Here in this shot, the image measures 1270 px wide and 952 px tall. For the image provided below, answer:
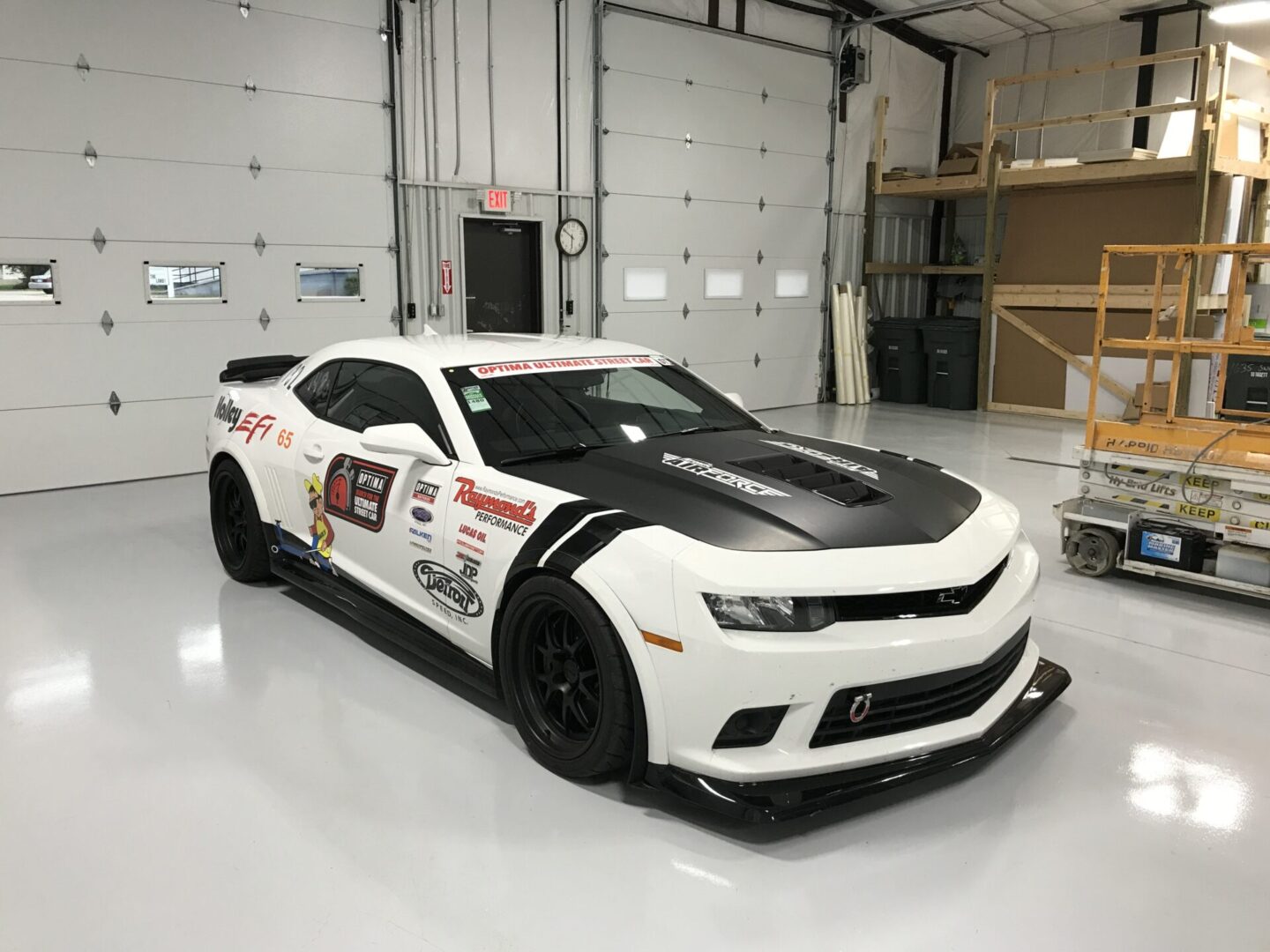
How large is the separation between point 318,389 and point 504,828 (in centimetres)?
244

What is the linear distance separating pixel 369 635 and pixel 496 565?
1.45 m

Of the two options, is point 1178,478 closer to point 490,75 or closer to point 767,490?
point 767,490

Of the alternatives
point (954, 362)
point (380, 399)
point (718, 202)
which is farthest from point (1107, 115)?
point (380, 399)

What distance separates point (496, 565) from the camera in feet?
10.2

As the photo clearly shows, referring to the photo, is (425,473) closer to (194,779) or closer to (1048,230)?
(194,779)

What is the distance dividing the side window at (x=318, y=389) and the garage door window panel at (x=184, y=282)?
4.07 meters

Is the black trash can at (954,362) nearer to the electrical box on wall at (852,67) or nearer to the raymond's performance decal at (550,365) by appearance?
the electrical box on wall at (852,67)

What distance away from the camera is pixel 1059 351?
1180cm

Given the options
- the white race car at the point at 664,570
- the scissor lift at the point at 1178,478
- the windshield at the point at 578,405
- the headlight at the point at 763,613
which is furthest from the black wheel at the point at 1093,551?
the headlight at the point at 763,613

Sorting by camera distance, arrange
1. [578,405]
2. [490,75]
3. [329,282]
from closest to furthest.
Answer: [578,405] → [329,282] → [490,75]

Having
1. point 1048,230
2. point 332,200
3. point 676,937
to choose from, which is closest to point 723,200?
point 1048,230

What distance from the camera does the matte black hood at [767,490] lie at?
286 cm

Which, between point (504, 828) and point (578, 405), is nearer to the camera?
point (504, 828)

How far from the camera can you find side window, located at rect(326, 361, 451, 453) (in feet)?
12.1
